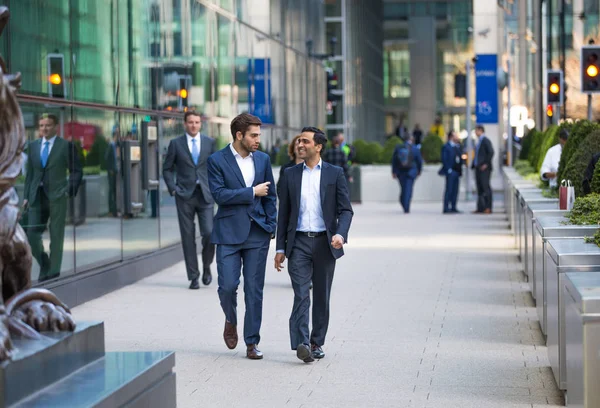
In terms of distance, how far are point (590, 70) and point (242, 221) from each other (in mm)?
11864

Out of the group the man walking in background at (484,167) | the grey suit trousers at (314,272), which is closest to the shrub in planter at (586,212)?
the grey suit trousers at (314,272)

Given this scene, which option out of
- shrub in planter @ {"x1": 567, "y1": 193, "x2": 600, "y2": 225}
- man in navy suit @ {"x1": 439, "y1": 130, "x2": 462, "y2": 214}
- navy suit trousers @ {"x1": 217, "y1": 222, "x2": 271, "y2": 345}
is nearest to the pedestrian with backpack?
man in navy suit @ {"x1": 439, "y1": 130, "x2": 462, "y2": 214}

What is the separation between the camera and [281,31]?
1320 inches

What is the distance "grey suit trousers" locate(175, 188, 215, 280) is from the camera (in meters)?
14.8

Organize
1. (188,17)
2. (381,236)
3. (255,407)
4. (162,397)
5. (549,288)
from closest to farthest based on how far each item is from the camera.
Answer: (162,397) < (255,407) < (549,288) < (188,17) < (381,236)

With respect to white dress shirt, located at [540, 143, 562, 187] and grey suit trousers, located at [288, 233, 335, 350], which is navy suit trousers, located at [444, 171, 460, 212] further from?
grey suit trousers, located at [288, 233, 335, 350]

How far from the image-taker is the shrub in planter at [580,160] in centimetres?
1363

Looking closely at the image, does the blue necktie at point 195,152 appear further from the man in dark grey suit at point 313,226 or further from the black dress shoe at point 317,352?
the black dress shoe at point 317,352

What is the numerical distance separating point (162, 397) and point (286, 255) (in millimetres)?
3601

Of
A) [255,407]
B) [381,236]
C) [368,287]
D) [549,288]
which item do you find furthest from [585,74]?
[255,407]

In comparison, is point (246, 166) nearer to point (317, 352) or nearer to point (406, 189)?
point (317, 352)

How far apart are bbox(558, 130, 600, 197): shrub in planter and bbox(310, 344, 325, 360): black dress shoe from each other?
4789mm

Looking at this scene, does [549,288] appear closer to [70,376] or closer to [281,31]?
[70,376]

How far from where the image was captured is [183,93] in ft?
64.4
